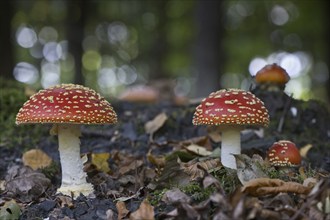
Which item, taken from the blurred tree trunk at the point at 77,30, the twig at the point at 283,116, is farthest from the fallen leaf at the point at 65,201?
the blurred tree trunk at the point at 77,30

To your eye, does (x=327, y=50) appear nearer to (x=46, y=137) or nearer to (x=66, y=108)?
(x=46, y=137)

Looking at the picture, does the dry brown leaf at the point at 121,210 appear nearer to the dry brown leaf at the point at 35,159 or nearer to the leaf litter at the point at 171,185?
the leaf litter at the point at 171,185

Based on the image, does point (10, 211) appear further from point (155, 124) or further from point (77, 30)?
point (77, 30)

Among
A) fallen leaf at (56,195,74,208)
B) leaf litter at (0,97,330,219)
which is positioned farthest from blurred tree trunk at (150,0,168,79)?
fallen leaf at (56,195,74,208)

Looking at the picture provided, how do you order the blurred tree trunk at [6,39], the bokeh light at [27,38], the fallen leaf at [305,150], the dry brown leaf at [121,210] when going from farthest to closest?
the bokeh light at [27,38] → the blurred tree trunk at [6,39] → the fallen leaf at [305,150] → the dry brown leaf at [121,210]

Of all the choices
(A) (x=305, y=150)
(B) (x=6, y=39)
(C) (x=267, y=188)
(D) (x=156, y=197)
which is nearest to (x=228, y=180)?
(C) (x=267, y=188)

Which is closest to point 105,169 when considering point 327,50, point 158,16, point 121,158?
point 121,158

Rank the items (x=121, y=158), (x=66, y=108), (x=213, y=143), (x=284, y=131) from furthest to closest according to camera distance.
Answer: (x=284, y=131) → (x=213, y=143) → (x=121, y=158) → (x=66, y=108)
